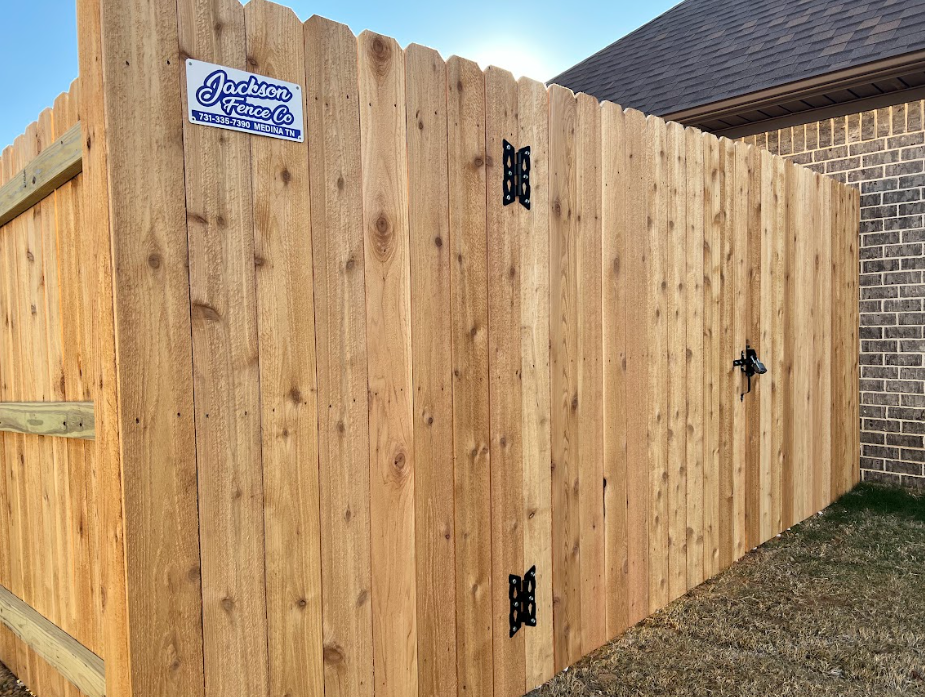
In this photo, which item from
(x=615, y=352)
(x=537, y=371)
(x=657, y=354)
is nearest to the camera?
(x=537, y=371)

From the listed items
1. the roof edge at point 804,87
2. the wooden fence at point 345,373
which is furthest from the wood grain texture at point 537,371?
the roof edge at point 804,87

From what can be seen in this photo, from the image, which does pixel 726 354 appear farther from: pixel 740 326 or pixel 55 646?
pixel 55 646

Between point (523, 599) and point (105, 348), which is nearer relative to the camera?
point (105, 348)

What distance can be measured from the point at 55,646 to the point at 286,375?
166cm

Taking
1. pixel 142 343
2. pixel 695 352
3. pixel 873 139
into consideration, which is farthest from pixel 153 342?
pixel 873 139

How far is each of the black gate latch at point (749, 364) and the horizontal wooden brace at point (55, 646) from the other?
141 inches

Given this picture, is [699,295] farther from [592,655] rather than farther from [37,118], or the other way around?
[37,118]

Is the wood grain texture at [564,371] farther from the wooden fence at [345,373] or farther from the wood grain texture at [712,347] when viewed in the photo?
the wood grain texture at [712,347]

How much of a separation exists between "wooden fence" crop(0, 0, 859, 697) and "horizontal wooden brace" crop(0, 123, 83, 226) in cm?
9

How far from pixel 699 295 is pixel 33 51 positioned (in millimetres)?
34627

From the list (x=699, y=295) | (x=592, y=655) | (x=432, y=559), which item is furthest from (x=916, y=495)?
(x=432, y=559)

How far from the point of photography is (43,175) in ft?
8.48

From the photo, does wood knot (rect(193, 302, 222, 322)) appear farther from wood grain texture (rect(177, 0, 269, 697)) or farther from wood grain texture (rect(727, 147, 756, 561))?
wood grain texture (rect(727, 147, 756, 561))

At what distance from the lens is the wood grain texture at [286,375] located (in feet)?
6.53
